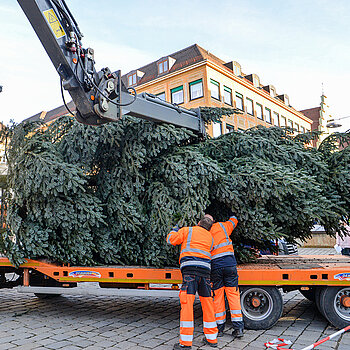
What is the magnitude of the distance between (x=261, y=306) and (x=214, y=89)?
23308 millimetres

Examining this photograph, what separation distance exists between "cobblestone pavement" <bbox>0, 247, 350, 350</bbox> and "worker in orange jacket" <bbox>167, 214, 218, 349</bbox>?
249 millimetres

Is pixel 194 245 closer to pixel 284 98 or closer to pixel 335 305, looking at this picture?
pixel 335 305

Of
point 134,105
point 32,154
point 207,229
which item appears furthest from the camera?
point 32,154

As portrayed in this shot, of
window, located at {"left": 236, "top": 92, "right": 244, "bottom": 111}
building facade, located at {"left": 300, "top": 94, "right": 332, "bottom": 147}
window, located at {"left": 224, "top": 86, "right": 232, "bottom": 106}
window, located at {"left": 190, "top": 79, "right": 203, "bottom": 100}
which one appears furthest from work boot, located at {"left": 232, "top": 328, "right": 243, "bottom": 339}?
building facade, located at {"left": 300, "top": 94, "right": 332, "bottom": 147}

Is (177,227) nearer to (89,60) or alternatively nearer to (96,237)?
(96,237)

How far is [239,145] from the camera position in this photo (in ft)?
21.0

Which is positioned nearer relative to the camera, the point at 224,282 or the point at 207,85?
the point at 224,282

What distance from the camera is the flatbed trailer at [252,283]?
5.18 meters

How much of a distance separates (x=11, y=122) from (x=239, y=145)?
4.16 meters

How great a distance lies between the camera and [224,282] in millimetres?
5121

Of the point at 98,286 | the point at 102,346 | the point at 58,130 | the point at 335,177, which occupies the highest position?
the point at 58,130

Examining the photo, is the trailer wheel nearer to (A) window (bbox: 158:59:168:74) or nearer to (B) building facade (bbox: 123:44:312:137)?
(B) building facade (bbox: 123:44:312:137)

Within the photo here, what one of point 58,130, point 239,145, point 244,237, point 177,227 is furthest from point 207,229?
point 58,130

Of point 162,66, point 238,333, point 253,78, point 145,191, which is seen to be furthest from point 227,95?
point 238,333
